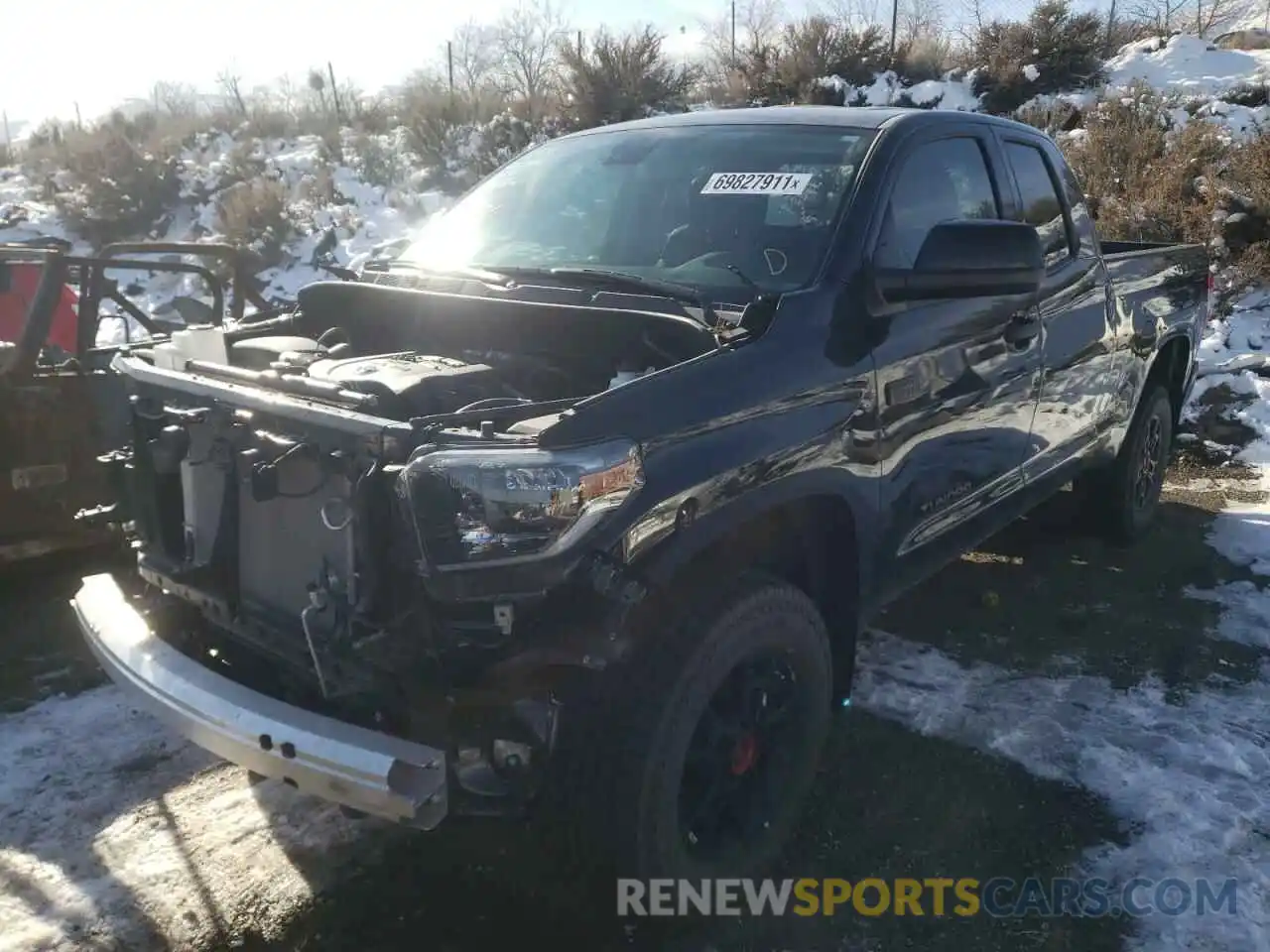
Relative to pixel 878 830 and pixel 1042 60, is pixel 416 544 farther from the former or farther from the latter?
pixel 1042 60

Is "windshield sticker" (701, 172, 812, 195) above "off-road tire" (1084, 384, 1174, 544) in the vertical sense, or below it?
above

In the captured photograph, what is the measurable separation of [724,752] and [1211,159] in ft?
37.2

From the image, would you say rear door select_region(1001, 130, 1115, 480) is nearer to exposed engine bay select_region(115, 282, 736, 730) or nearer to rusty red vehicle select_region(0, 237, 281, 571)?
exposed engine bay select_region(115, 282, 736, 730)

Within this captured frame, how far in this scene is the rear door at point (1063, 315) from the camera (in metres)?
3.95

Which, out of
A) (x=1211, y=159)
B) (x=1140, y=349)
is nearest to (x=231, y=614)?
(x=1140, y=349)

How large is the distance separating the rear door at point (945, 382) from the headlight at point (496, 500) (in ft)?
3.92

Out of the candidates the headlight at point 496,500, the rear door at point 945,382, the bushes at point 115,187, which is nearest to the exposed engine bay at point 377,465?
the headlight at point 496,500

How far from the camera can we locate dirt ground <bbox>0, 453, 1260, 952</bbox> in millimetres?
2568

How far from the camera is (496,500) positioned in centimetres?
201

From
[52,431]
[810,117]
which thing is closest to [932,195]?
[810,117]

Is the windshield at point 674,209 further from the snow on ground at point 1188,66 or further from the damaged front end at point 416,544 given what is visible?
the snow on ground at point 1188,66

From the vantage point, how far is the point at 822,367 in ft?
8.80

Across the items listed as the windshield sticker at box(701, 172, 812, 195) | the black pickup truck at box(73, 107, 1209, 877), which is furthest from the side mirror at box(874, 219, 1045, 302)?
the windshield sticker at box(701, 172, 812, 195)

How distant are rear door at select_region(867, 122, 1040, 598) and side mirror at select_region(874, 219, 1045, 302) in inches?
3.1
